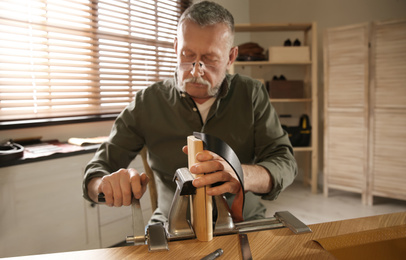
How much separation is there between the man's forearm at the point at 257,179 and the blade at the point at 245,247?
254 millimetres

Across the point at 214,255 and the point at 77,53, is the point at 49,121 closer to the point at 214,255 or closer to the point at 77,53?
the point at 77,53

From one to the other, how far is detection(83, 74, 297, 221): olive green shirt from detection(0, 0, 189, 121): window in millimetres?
1126

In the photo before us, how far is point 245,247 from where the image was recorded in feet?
2.04

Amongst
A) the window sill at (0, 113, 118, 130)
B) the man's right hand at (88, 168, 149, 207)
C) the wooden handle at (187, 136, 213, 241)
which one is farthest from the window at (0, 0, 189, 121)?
the wooden handle at (187, 136, 213, 241)

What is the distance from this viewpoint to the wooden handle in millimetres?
641

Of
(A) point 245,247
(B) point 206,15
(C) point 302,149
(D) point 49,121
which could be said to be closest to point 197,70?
(B) point 206,15

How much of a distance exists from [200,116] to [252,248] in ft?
2.23

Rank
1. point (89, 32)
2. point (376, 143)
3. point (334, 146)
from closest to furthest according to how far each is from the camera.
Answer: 1. point (89, 32)
2. point (376, 143)
3. point (334, 146)

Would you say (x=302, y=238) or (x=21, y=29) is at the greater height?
(x=21, y=29)

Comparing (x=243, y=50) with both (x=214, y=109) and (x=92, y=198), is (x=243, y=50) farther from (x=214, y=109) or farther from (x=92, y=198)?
(x=92, y=198)

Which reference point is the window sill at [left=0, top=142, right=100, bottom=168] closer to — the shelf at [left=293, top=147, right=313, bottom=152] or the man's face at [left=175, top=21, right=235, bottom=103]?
the man's face at [left=175, top=21, right=235, bottom=103]

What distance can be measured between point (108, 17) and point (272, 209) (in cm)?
234

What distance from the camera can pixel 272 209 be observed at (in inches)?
116

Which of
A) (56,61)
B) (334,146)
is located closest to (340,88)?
(334,146)
